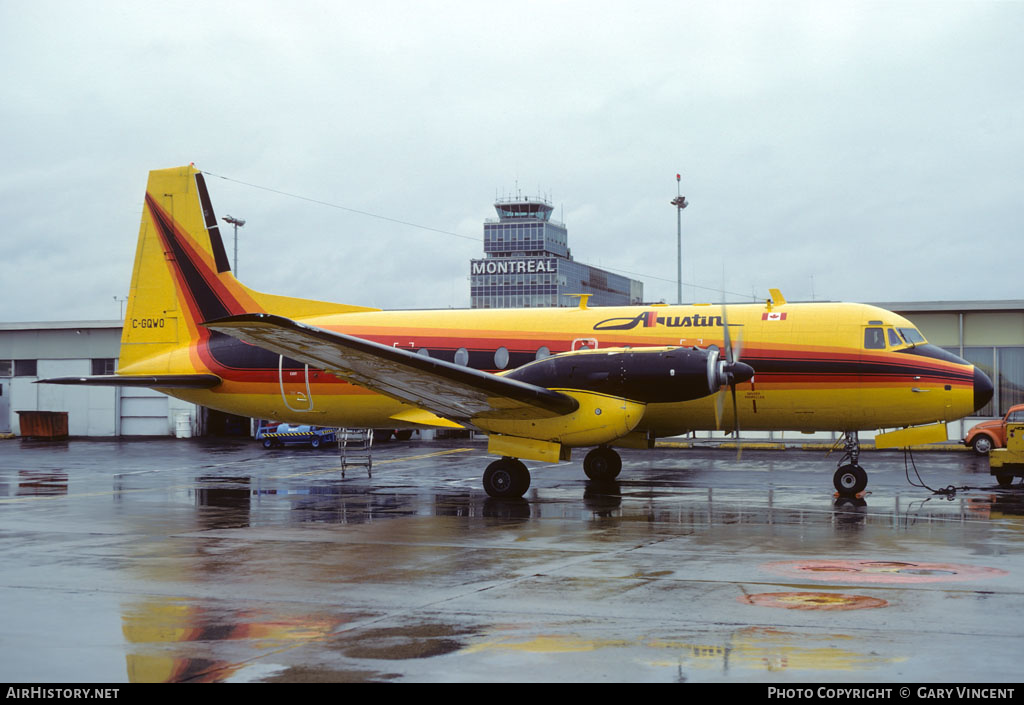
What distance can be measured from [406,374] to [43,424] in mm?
33241

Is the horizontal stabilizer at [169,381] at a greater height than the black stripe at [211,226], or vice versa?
the black stripe at [211,226]

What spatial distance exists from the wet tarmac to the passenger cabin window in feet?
9.29

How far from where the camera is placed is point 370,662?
21.0 ft

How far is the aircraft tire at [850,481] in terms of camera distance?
17766 millimetres

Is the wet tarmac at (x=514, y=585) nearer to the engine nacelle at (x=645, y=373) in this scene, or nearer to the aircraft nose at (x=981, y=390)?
the aircraft nose at (x=981, y=390)

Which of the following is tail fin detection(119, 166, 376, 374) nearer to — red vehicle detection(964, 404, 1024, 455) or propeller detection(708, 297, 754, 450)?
propeller detection(708, 297, 754, 450)

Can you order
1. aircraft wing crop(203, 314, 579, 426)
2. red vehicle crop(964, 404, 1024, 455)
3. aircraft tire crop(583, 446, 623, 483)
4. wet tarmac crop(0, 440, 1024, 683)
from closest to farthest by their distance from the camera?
1. wet tarmac crop(0, 440, 1024, 683)
2. aircraft wing crop(203, 314, 579, 426)
3. aircraft tire crop(583, 446, 623, 483)
4. red vehicle crop(964, 404, 1024, 455)

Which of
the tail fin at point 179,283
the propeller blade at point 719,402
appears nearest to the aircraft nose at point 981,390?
the propeller blade at point 719,402

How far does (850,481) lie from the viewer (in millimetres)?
17812

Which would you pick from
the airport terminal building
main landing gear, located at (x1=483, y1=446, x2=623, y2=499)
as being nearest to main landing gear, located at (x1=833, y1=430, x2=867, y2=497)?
main landing gear, located at (x1=483, y1=446, x2=623, y2=499)

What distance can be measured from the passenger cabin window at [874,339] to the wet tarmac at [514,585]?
9.29 feet

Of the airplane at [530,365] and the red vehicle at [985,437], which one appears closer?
the airplane at [530,365]

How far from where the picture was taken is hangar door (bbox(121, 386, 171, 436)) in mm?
46438
